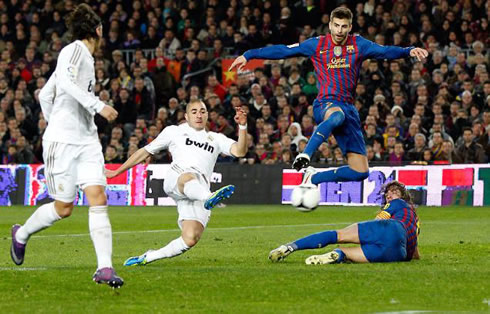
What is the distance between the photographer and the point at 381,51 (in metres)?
12.0

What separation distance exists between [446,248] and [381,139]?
1022cm

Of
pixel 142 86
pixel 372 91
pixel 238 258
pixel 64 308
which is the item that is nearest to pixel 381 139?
pixel 372 91

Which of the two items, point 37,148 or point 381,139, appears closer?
point 381,139

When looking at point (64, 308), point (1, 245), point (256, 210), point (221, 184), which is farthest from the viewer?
point (221, 184)

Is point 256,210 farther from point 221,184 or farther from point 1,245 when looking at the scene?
point 1,245

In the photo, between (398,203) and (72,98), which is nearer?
(72,98)

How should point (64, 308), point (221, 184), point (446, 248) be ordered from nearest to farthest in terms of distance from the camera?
1. point (64, 308)
2. point (446, 248)
3. point (221, 184)

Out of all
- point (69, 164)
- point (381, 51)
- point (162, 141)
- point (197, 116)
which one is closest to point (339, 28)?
point (381, 51)

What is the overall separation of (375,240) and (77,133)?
11.3 feet

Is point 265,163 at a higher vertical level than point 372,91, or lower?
lower

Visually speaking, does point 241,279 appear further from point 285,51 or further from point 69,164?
point 285,51

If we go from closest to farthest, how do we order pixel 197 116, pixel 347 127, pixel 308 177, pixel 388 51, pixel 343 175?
pixel 197 116, pixel 308 177, pixel 388 51, pixel 347 127, pixel 343 175

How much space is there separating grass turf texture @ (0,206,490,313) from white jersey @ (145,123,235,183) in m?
1.03

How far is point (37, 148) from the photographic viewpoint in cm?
2642
